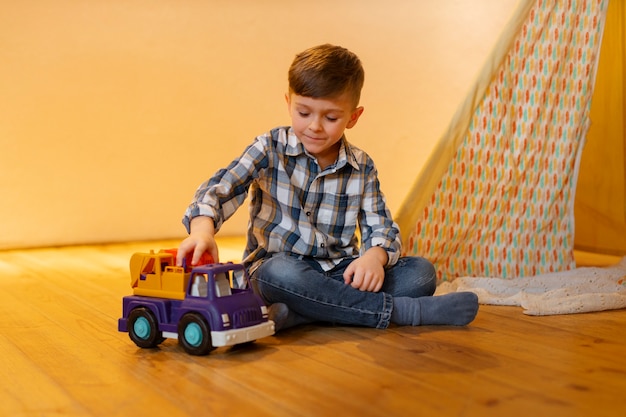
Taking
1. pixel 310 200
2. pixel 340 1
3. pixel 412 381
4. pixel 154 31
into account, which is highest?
pixel 340 1

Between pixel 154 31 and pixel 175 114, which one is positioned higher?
pixel 154 31

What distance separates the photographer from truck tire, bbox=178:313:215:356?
4.22 ft

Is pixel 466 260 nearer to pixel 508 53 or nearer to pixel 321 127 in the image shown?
pixel 508 53

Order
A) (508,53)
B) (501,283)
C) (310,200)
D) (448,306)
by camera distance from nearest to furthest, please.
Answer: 1. (448,306)
2. (310,200)
3. (501,283)
4. (508,53)

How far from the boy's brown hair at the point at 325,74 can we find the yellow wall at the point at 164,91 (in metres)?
1.72

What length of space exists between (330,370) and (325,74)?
0.60 m

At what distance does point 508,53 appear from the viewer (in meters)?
2.16

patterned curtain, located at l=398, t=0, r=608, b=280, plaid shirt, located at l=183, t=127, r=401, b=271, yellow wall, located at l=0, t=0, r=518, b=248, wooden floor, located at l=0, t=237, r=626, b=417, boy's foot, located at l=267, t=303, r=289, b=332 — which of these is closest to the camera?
wooden floor, located at l=0, t=237, r=626, b=417


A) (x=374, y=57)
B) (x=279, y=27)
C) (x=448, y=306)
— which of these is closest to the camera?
(x=448, y=306)

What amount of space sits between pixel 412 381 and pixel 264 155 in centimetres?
64

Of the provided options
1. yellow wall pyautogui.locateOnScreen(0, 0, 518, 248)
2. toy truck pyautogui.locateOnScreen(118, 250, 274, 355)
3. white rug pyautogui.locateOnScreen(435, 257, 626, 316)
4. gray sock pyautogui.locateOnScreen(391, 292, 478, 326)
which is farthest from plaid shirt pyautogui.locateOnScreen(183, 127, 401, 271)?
yellow wall pyautogui.locateOnScreen(0, 0, 518, 248)

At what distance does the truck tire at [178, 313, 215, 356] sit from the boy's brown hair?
1.67ft

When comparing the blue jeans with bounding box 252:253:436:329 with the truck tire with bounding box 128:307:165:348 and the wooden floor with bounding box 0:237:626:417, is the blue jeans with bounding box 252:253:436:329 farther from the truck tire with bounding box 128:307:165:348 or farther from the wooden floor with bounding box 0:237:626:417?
the truck tire with bounding box 128:307:165:348

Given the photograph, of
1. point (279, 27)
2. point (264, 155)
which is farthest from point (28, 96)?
point (264, 155)
